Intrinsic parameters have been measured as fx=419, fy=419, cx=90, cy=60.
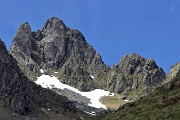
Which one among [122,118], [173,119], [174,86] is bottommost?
[173,119]

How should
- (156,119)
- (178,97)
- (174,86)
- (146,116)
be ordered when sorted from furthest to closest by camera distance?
1. (174,86)
2. (178,97)
3. (146,116)
4. (156,119)

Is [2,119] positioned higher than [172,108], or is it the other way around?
[2,119]

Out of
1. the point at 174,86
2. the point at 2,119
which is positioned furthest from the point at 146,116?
the point at 2,119

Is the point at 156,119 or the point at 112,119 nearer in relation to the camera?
the point at 156,119

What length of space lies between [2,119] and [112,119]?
88.8 meters

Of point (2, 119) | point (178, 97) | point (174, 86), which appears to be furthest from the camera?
point (2, 119)

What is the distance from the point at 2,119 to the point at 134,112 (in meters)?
99.0

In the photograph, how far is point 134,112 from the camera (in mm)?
116438

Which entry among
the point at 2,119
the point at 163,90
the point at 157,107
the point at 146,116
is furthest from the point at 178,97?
the point at 2,119

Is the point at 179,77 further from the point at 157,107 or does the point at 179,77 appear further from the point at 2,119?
the point at 2,119

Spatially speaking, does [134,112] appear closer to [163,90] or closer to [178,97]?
[178,97]

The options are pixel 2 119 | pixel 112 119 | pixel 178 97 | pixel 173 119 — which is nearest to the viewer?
pixel 173 119

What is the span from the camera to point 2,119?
198m

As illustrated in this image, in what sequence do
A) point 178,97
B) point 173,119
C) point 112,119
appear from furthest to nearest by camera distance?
point 112,119 < point 178,97 < point 173,119
